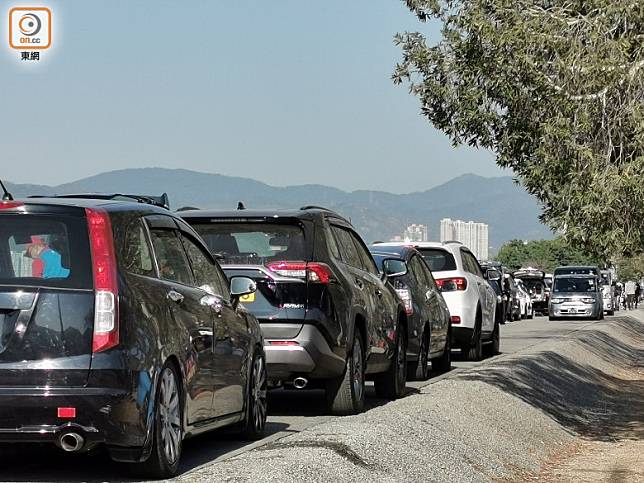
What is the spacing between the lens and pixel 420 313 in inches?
758

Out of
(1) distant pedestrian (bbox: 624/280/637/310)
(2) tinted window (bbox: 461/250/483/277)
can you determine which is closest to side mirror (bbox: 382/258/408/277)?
(2) tinted window (bbox: 461/250/483/277)

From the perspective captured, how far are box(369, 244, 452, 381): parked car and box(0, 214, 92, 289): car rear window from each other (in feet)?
29.1

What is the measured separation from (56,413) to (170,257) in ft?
5.96

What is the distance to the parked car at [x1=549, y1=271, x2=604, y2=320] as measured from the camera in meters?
59.7

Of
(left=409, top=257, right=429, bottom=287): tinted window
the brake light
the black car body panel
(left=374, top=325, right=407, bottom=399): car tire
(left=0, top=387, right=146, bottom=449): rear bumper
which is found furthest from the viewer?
(left=409, top=257, right=429, bottom=287): tinted window

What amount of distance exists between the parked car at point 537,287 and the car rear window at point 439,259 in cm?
5225

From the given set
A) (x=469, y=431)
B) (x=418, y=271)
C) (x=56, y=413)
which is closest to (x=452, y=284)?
(x=418, y=271)

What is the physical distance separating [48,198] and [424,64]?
61.0 ft

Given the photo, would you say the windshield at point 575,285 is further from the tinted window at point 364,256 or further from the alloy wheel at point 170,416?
the alloy wheel at point 170,416

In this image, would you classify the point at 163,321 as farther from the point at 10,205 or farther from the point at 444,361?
the point at 444,361

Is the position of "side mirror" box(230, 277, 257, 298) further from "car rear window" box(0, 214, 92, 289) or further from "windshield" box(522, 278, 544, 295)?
"windshield" box(522, 278, 544, 295)

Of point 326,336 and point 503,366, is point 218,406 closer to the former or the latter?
point 326,336

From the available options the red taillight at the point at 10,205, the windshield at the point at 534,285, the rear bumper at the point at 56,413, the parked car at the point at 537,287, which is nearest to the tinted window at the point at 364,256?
the red taillight at the point at 10,205

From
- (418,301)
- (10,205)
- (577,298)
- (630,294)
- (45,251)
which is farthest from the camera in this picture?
(630,294)
